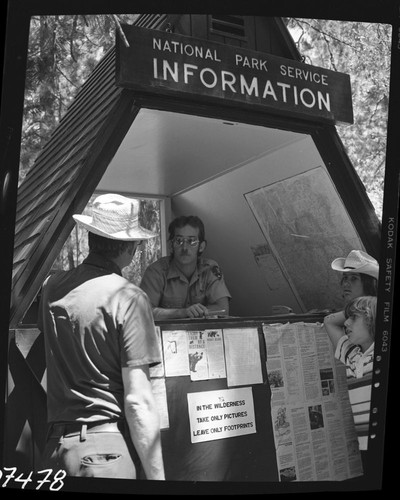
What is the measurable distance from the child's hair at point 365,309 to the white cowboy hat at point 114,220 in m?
1.30

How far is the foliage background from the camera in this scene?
3264 millimetres

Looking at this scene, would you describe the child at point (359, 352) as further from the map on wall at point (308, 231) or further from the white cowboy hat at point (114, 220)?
the white cowboy hat at point (114, 220)

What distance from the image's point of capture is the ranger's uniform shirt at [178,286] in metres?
4.27

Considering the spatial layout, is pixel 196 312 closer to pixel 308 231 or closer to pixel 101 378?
pixel 101 378

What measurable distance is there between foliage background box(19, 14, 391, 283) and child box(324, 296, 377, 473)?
27.6 inches

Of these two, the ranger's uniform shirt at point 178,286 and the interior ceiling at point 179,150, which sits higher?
the interior ceiling at point 179,150

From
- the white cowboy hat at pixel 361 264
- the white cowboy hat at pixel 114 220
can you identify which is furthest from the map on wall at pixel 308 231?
the white cowboy hat at pixel 114 220

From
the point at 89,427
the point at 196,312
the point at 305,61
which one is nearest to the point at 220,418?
the point at 196,312

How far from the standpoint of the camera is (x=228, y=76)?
3.40m

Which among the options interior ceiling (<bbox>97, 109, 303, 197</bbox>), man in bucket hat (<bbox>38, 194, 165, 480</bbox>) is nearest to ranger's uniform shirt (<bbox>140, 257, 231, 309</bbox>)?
interior ceiling (<bbox>97, 109, 303, 197</bbox>)

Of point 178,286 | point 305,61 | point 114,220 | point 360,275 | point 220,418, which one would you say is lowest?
point 220,418

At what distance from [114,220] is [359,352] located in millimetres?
1600

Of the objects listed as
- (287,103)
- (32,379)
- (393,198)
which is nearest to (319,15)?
(287,103)

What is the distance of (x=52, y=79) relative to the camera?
3479 millimetres
